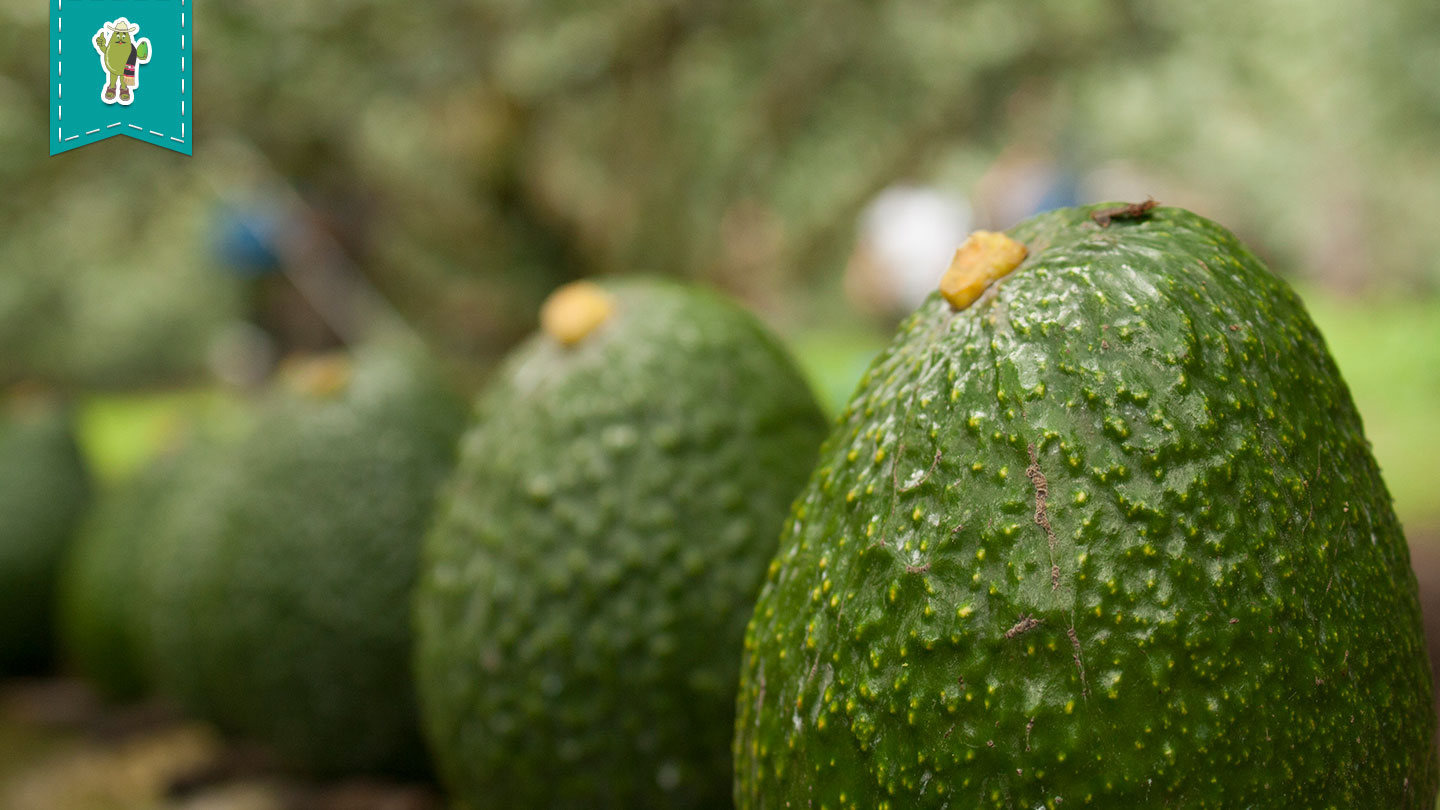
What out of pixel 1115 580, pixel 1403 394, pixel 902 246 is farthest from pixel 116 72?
pixel 1403 394

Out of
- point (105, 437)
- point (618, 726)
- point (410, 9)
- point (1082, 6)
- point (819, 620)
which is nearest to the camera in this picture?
point (819, 620)

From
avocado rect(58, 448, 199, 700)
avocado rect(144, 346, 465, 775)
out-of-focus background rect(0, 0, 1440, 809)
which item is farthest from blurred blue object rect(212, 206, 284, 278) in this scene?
avocado rect(144, 346, 465, 775)

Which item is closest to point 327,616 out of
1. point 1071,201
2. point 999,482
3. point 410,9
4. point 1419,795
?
point 999,482

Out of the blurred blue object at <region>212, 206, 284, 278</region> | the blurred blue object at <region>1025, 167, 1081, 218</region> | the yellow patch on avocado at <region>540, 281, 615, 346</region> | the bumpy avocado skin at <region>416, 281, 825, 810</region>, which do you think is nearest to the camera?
the bumpy avocado skin at <region>416, 281, 825, 810</region>

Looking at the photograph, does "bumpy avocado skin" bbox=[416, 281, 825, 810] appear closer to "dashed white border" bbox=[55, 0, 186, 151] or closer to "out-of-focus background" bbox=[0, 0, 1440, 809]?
"dashed white border" bbox=[55, 0, 186, 151]

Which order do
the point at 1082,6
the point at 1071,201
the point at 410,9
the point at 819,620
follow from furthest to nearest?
1. the point at 1082,6
2. the point at 1071,201
3. the point at 410,9
4. the point at 819,620

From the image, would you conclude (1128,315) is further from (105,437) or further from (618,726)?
(105,437)
